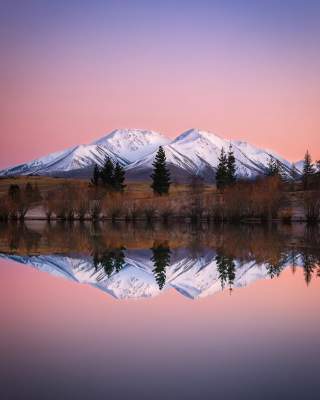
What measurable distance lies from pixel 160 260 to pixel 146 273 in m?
5.25

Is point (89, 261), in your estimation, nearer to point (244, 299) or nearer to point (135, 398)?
point (244, 299)

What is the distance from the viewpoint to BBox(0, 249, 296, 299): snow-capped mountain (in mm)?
19297

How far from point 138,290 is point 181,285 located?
75.4 inches

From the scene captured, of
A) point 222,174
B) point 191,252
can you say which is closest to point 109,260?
point 191,252

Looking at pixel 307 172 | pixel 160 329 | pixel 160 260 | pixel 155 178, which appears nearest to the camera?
pixel 160 329

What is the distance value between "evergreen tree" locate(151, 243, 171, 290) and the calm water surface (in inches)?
4.6

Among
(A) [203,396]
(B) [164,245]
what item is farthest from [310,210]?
(A) [203,396]

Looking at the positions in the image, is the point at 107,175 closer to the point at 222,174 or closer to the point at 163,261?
the point at 222,174

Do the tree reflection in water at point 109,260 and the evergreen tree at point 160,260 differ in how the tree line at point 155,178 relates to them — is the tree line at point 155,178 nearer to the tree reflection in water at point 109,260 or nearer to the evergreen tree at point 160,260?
the evergreen tree at point 160,260

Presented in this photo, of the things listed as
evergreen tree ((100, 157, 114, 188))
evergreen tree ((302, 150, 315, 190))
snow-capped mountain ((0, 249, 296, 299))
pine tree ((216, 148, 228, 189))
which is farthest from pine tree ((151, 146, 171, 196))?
snow-capped mountain ((0, 249, 296, 299))

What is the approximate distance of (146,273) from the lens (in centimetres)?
2353

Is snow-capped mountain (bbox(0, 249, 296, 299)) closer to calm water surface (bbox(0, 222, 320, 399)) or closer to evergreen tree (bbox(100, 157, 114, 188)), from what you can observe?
calm water surface (bbox(0, 222, 320, 399))

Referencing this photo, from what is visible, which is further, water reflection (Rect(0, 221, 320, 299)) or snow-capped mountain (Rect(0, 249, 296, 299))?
water reflection (Rect(0, 221, 320, 299))

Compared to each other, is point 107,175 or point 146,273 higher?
point 107,175
